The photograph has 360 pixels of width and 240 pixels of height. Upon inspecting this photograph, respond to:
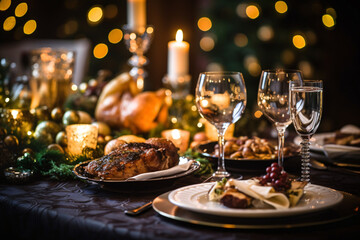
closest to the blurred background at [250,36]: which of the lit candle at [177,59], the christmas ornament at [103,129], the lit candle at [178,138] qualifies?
the lit candle at [177,59]

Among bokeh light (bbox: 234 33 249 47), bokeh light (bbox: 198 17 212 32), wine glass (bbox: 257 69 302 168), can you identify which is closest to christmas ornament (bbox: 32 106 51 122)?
wine glass (bbox: 257 69 302 168)

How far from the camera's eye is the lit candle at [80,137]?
4.58 feet

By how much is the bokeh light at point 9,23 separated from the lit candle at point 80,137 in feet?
10.9

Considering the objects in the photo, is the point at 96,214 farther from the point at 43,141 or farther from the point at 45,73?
the point at 45,73

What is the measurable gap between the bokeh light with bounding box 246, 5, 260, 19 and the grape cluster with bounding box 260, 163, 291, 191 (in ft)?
11.4

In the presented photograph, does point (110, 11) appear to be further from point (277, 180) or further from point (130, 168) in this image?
point (277, 180)

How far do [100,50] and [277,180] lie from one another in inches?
168

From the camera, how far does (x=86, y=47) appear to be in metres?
3.51

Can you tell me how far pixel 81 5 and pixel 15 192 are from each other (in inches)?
157

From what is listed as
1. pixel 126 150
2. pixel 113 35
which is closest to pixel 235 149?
pixel 126 150

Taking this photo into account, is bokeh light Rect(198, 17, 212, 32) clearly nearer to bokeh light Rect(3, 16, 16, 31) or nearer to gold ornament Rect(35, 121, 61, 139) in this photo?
bokeh light Rect(3, 16, 16, 31)

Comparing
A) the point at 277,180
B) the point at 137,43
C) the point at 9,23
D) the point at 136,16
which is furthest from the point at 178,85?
the point at 9,23

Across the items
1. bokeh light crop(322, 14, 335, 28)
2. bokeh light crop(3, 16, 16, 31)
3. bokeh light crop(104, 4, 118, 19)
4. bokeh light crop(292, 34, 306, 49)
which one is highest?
bokeh light crop(104, 4, 118, 19)

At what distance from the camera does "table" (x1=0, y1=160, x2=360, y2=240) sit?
2.48 feet
